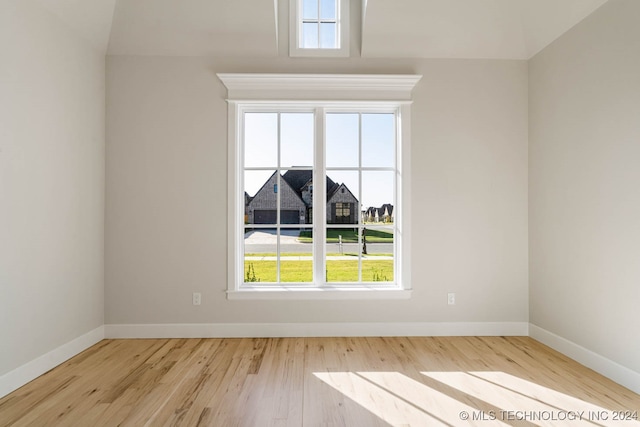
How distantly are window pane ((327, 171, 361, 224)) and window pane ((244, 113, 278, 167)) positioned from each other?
2.06ft

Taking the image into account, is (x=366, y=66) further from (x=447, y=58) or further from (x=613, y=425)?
(x=613, y=425)

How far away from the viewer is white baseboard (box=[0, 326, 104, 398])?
2.32m

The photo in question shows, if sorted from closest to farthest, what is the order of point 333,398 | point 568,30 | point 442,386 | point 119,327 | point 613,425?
point 613,425
point 333,398
point 442,386
point 568,30
point 119,327

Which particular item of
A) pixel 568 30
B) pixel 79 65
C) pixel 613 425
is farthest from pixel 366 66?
pixel 613 425

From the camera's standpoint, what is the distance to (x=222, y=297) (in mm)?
3367

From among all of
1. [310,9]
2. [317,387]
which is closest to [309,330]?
[317,387]

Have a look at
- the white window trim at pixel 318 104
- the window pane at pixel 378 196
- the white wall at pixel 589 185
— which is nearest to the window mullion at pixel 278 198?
the white window trim at pixel 318 104

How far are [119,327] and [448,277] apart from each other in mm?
3192

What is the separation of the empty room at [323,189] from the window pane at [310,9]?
111mm

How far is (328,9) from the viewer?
3.46 m

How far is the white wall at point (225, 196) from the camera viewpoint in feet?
11.0

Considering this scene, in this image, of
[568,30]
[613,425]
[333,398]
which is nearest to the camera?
[613,425]

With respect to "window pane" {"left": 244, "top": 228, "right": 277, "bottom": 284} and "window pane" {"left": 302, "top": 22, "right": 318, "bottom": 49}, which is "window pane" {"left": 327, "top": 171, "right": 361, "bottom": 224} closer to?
"window pane" {"left": 244, "top": 228, "right": 277, "bottom": 284}

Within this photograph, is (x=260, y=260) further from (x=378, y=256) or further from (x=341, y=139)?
(x=341, y=139)
